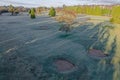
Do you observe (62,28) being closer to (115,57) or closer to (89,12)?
(115,57)

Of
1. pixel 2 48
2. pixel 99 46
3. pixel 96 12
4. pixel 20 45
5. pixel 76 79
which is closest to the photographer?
pixel 76 79

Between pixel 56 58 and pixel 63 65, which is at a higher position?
pixel 56 58

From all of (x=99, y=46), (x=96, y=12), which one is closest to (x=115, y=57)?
(x=99, y=46)

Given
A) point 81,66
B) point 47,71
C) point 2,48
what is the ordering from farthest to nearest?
point 2,48 < point 81,66 < point 47,71

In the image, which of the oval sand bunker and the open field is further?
the oval sand bunker

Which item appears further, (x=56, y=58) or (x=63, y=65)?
(x=56, y=58)

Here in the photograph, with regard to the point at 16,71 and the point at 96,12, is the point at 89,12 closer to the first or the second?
the point at 96,12

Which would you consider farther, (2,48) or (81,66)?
(2,48)
